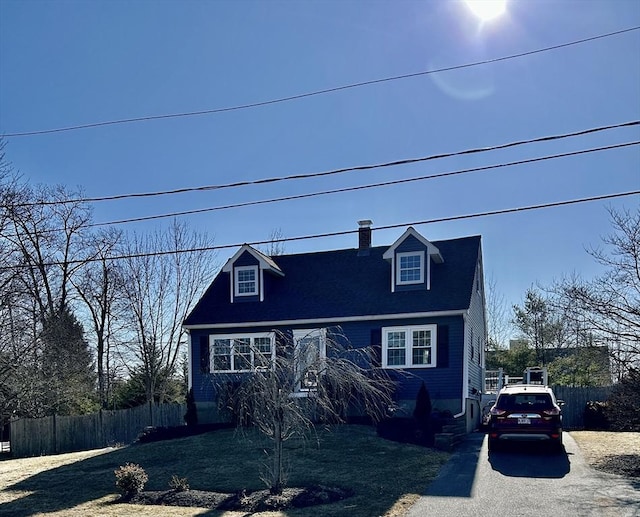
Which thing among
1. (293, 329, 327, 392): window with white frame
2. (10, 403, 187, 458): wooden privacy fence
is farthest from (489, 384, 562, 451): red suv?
(10, 403, 187, 458): wooden privacy fence

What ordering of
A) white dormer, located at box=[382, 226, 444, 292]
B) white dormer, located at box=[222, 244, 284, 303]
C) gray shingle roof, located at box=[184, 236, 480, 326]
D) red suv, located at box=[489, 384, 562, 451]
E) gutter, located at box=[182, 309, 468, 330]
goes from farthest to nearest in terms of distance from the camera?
white dormer, located at box=[222, 244, 284, 303], white dormer, located at box=[382, 226, 444, 292], gray shingle roof, located at box=[184, 236, 480, 326], gutter, located at box=[182, 309, 468, 330], red suv, located at box=[489, 384, 562, 451]

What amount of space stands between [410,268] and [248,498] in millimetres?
11464

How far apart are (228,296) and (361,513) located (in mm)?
14288

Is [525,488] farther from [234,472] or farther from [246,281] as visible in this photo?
[246,281]

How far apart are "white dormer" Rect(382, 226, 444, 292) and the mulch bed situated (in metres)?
10.2

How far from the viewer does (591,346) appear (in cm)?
1608

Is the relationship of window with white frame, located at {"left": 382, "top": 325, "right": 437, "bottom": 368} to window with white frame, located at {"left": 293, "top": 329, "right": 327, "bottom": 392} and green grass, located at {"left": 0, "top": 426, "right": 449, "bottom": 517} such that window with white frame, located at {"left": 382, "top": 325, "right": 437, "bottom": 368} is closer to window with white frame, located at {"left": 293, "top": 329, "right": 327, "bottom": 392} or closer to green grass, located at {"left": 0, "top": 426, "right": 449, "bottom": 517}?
green grass, located at {"left": 0, "top": 426, "right": 449, "bottom": 517}

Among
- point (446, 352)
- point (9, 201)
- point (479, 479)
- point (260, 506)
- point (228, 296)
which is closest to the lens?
point (260, 506)

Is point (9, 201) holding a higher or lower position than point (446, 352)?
higher

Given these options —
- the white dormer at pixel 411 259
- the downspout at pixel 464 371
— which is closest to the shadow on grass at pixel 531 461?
the downspout at pixel 464 371

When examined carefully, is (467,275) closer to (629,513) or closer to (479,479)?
(479,479)

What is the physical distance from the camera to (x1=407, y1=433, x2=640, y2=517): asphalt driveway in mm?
9688

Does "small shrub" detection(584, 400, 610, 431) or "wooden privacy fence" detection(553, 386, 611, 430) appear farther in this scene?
"wooden privacy fence" detection(553, 386, 611, 430)

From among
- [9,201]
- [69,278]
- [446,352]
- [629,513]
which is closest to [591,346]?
[446,352]
